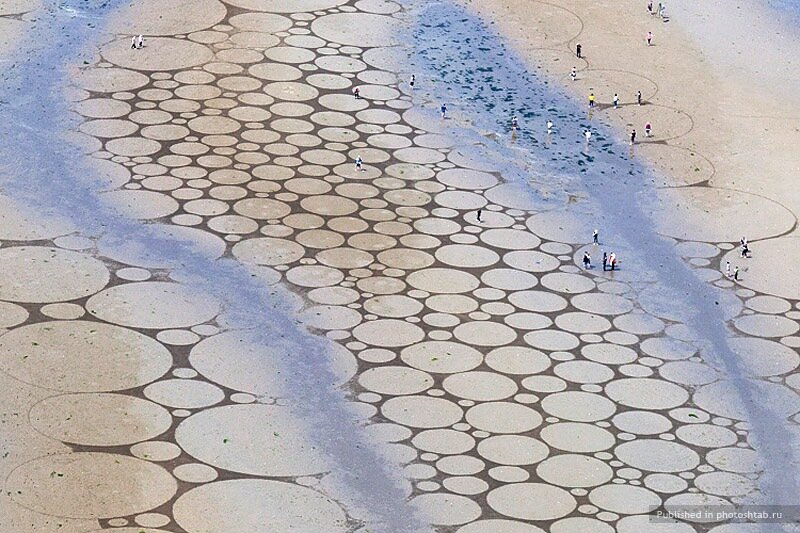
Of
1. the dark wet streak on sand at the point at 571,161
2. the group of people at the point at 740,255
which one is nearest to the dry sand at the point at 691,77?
the group of people at the point at 740,255

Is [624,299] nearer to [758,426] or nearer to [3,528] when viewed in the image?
[758,426]

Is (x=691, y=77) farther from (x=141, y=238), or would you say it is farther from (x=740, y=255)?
(x=141, y=238)

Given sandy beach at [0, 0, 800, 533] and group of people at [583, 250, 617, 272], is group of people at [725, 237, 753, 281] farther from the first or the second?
group of people at [583, 250, 617, 272]

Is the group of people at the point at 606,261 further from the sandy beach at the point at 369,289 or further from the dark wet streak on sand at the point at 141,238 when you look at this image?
the dark wet streak on sand at the point at 141,238

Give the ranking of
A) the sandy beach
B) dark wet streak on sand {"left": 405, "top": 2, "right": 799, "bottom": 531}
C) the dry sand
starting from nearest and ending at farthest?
the sandy beach < dark wet streak on sand {"left": 405, "top": 2, "right": 799, "bottom": 531} < the dry sand

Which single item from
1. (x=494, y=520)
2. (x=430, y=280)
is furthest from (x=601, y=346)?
(x=494, y=520)

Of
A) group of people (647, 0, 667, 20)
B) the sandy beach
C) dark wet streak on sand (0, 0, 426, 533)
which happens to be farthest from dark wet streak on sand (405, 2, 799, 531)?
dark wet streak on sand (0, 0, 426, 533)
